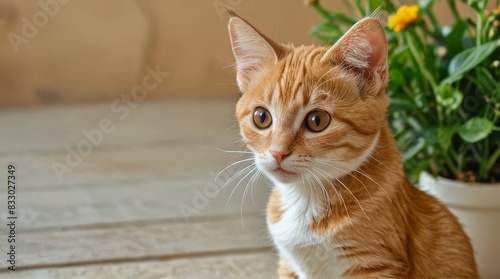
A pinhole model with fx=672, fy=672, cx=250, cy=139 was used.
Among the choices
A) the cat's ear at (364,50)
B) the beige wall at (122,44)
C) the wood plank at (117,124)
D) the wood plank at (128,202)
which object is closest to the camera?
the cat's ear at (364,50)

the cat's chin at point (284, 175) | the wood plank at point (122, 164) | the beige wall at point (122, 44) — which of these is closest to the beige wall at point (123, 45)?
the beige wall at point (122, 44)

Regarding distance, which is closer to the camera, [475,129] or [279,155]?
[279,155]

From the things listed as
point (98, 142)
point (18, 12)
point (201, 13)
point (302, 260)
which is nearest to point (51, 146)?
point (98, 142)

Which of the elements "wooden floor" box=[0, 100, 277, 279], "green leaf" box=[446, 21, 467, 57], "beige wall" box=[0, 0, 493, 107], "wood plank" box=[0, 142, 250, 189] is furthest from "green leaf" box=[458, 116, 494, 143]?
"beige wall" box=[0, 0, 493, 107]

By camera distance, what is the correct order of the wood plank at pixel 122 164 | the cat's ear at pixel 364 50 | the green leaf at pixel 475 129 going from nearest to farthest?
the cat's ear at pixel 364 50
the green leaf at pixel 475 129
the wood plank at pixel 122 164

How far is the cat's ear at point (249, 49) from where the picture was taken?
2.97ft

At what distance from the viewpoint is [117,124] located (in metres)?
1.90

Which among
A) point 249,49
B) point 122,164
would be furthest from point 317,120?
point 122,164

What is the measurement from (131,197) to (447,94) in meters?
0.71

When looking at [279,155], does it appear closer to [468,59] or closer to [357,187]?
[357,187]

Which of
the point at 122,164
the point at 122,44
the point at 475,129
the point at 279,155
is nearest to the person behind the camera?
the point at 279,155

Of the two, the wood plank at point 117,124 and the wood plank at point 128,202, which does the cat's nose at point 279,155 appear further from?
the wood plank at point 117,124

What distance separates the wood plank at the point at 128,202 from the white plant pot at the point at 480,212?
420 mm

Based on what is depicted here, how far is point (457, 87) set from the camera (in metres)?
1.18
